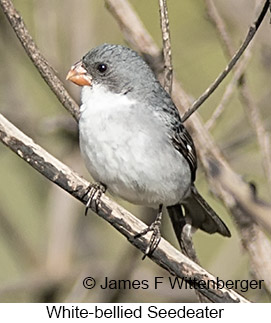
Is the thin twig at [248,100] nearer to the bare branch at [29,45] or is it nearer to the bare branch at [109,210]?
the bare branch at [109,210]

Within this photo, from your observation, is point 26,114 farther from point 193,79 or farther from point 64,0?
point 193,79

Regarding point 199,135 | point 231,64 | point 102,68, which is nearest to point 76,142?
point 102,68

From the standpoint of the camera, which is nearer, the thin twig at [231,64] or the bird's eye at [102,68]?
the thin twig at [231,64]

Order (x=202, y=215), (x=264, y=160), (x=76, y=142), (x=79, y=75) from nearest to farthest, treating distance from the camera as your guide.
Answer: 1. (x=264, y=160)
2. (x=79, y=75)
3. (x=202, y=215)
4. (x=76, y=142)

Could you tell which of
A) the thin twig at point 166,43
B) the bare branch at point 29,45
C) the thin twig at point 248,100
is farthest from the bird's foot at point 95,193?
the thin twig at point 248,100

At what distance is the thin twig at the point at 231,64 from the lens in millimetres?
2609

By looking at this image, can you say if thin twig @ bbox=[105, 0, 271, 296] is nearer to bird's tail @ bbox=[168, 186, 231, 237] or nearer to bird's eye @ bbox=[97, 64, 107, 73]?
bird's eye @ bbox=[97, 64, 107, 73]

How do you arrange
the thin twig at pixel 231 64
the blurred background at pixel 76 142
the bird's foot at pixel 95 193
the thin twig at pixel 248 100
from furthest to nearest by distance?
the blurred background at pixel 76 142 → the thin twig at pixel 248 100 → the bird's foot at pixel 95 193 → the thin twig at pixel 231 64

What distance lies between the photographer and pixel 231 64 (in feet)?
9.15

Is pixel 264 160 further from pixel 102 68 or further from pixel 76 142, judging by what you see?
pixel 76 142

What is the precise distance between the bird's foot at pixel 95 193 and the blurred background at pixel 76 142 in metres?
0.74

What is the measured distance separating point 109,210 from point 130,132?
43 centimetres

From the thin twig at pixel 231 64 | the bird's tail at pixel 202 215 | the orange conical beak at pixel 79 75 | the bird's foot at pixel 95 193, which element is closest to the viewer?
the thin twig at pixel 231 64

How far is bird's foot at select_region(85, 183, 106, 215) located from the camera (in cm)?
288
